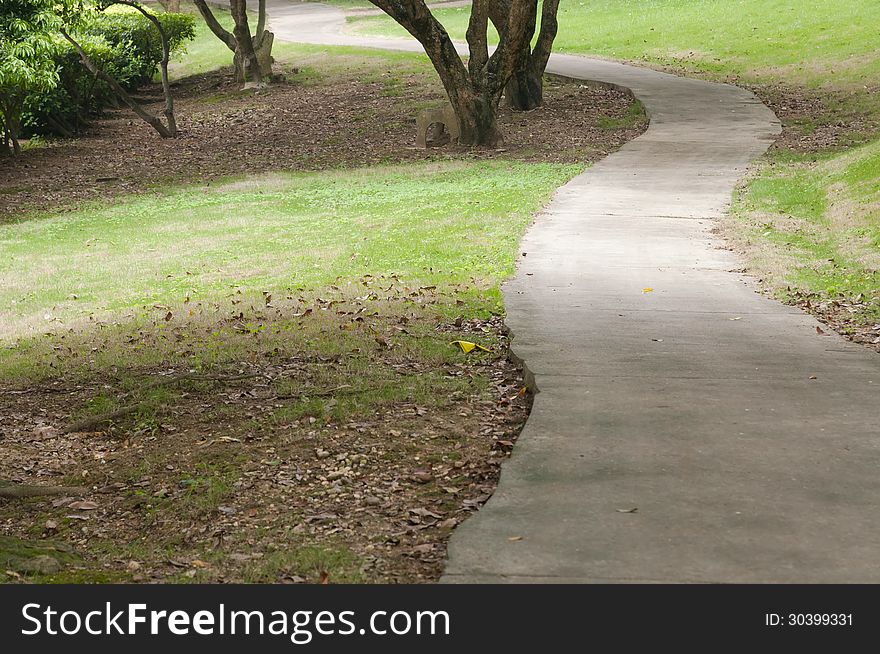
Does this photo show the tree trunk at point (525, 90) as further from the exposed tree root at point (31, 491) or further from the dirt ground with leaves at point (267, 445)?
the exposed tree root at point (31, 491)

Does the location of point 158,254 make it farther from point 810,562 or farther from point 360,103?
point 360,103

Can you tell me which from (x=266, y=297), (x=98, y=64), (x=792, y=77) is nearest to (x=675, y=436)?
(x=266, y=297)

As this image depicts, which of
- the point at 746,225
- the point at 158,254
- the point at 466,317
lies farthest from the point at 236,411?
the point at 746,225

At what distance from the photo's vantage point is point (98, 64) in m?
29.2

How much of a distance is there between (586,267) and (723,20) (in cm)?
2683

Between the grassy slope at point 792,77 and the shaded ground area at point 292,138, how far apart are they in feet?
14.5

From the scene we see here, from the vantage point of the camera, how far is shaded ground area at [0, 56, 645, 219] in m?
20.4

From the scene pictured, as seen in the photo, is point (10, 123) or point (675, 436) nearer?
point (675, 436)

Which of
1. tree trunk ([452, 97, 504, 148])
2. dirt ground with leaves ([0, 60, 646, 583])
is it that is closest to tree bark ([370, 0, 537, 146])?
tree trunk ([452, 97, 504, 148])

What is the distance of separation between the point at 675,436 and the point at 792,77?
23.8 m

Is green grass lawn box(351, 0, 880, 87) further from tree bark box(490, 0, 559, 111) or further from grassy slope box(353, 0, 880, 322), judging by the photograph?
tree bark box(490, 0, 559, 111)

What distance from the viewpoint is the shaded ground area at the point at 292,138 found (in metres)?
20.4

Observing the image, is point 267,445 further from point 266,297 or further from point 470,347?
point 266,297

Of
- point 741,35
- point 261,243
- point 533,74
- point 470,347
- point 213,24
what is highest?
point 213,24
